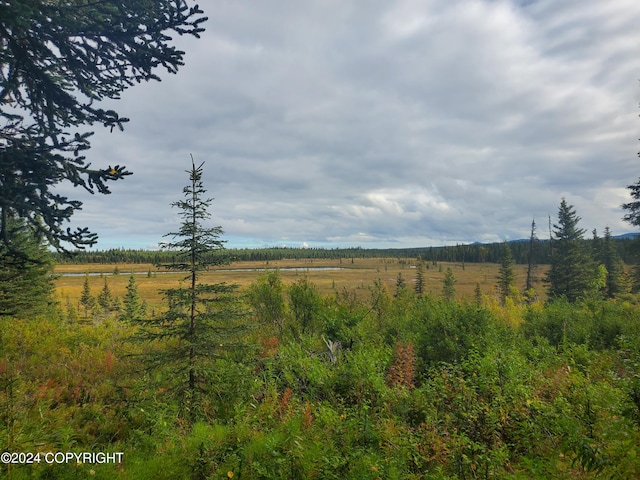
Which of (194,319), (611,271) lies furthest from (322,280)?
(194,319)

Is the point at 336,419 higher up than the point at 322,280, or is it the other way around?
the point at 336,419

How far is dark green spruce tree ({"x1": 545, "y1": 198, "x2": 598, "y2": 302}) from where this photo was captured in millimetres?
36062

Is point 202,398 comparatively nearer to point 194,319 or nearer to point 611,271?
point 194,319

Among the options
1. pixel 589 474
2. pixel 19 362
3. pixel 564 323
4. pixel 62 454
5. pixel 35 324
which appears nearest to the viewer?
pixel 589 474

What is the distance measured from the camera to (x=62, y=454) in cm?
432

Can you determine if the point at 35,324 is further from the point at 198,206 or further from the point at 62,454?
the point at 62,454

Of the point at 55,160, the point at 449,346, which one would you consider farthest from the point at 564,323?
the point at 55,160

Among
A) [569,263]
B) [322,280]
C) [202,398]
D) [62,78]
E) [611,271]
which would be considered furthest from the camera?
[322,280]

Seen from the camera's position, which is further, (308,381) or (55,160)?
(308,381)

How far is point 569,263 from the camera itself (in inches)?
1444

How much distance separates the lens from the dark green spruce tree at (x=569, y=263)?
36062 millimetres

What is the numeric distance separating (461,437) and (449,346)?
8.48m

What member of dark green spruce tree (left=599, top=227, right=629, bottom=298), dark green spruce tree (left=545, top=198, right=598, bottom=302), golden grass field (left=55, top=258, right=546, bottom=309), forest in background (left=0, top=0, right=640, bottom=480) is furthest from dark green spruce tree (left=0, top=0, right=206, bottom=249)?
dark green spruce tree (left=599, top=227, right=629, bottom=298)

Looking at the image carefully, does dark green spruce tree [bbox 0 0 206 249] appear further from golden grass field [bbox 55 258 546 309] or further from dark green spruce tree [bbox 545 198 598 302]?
dark green spruce tree [bbox 545 198 598 302]
